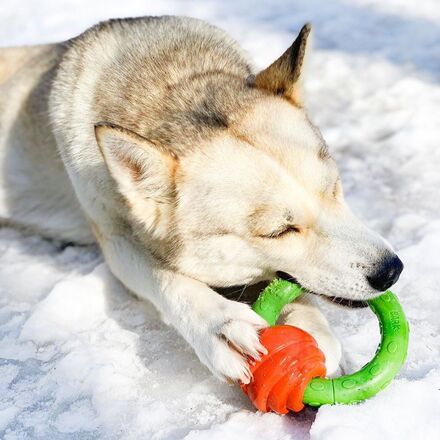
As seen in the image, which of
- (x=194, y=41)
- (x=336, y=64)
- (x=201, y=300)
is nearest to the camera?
(x=201, y=300)

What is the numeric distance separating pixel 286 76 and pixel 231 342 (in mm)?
1172

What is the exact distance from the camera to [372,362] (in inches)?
96.8

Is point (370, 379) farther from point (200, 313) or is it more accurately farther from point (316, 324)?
point (200, 313)

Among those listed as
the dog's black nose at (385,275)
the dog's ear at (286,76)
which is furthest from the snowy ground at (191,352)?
the dog's ear at (286,76)

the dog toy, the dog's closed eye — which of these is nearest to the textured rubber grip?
the dog toy

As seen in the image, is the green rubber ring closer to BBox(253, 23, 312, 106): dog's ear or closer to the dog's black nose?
the dog's black nose

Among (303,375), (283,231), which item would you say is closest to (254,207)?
(283,231)

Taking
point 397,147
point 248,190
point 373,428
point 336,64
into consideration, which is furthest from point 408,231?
point 336,64

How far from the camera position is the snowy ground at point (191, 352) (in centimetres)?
248

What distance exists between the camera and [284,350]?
7.86ft

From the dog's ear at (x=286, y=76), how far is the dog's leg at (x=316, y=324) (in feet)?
2.81

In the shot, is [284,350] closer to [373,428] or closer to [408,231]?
[373,428]

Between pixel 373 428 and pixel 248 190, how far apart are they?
0.94m

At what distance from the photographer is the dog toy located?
236 cm
